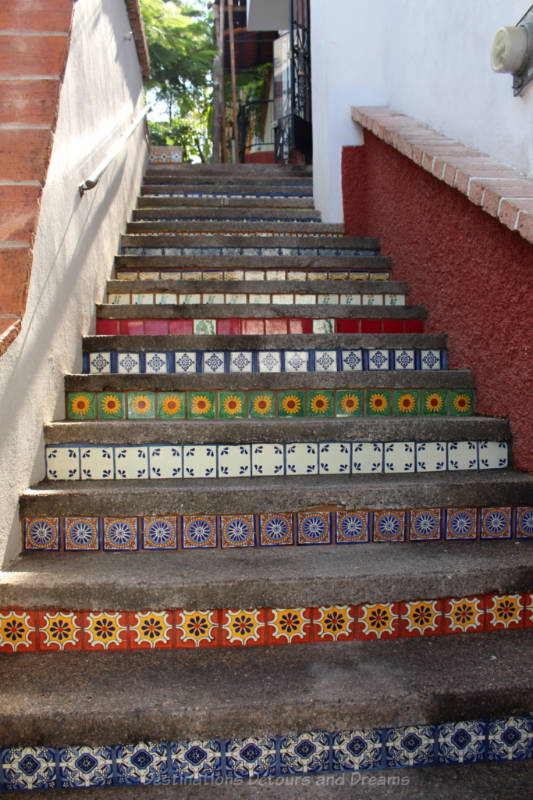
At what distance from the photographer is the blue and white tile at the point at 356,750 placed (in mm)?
1400

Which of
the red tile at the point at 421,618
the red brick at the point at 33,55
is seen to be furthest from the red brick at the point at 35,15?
the red tile at the point at 421,618

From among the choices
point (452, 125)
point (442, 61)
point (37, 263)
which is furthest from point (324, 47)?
point (37, 263)

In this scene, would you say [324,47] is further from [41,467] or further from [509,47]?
[41,467]

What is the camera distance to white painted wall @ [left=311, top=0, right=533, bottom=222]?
7.45 ft

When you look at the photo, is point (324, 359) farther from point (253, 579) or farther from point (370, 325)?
point (253, 579)

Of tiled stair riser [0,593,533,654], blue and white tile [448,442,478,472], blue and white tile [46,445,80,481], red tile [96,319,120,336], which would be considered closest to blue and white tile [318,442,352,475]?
blue and white tile [448,442,478,472]

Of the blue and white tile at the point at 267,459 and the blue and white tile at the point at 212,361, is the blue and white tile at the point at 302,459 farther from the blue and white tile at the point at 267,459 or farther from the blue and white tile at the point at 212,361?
the blue and white tile at the point at 212,361

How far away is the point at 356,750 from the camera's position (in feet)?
4.61

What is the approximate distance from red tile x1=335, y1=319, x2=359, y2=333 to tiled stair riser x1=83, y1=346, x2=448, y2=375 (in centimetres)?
31

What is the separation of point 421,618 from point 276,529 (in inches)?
18.7

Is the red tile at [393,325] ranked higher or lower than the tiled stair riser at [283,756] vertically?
higher

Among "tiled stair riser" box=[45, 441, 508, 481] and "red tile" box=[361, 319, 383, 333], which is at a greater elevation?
"red tile" box=[361, 319, 383, 333]

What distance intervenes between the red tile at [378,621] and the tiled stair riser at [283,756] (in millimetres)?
269

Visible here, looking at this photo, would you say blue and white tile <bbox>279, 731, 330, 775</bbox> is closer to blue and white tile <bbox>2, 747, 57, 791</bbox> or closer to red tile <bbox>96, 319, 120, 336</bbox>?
blue and white tile <bbox>2, 747, 57, 791</bbox>
